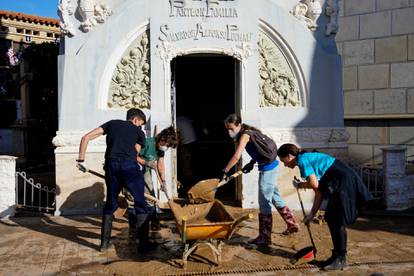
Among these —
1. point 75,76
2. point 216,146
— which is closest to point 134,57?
point 75,76

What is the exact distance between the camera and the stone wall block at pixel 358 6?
36.0 ft

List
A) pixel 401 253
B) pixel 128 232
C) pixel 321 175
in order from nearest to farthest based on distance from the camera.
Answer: pixel 321 175 → pixel 401 253 → pixel 128 232

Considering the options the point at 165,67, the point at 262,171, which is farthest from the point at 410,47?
the point at 262,171

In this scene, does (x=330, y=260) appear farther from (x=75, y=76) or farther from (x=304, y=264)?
(x=75, y=76)

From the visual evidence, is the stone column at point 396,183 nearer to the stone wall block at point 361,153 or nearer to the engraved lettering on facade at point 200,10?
the stone wall block at point 361,153

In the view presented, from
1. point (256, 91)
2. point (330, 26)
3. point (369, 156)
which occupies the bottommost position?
point (369, 156)

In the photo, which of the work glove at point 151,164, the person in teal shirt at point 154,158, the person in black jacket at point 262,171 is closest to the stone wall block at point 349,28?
Result: the person in black jacket at point 262,171

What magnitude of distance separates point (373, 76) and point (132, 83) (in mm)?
6009

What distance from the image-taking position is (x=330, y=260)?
5199 millimetres

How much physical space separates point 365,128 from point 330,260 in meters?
6.46

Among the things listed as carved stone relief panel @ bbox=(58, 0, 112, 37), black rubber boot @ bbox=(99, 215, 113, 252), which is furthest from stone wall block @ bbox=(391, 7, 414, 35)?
black rubber boot @ bbox=(99, 215, 113, 252)

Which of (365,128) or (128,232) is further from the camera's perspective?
(365,128)

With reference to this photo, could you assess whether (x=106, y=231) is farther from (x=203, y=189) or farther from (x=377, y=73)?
(x=377, y=73)

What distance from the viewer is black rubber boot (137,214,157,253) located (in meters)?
5.66
